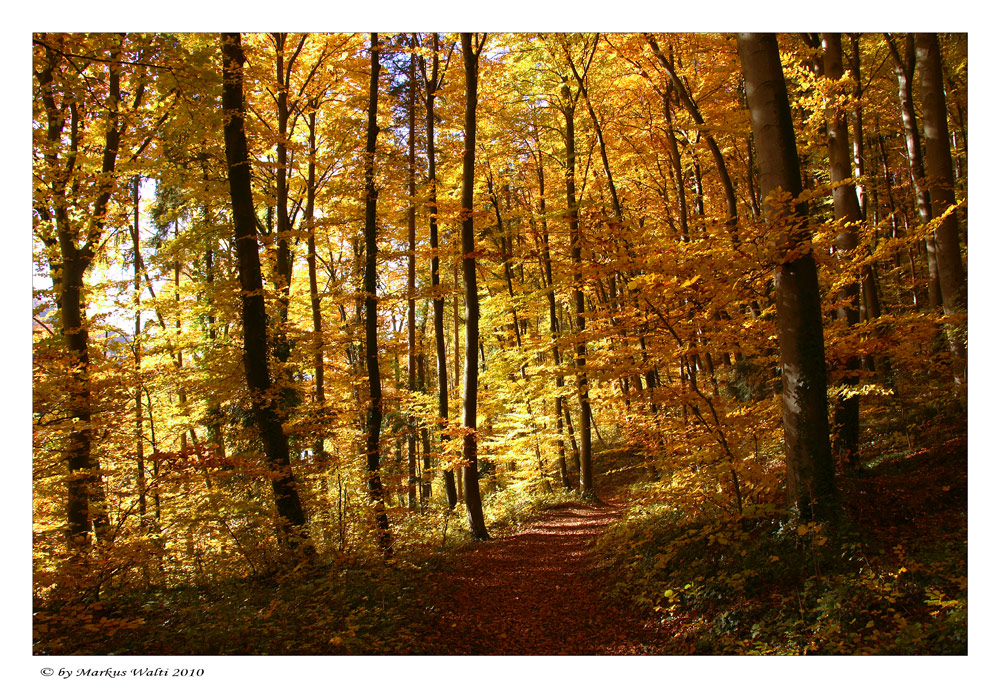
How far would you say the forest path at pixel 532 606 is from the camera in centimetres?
413

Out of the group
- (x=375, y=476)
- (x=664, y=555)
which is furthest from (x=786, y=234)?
(x=375, y=476)

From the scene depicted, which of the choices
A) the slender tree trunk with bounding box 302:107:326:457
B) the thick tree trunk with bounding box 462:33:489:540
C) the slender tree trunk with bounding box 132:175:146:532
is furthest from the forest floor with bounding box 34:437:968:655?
the slender tree trunk with bounding box 302:107:326:457

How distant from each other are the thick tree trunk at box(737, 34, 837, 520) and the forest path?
177 cm

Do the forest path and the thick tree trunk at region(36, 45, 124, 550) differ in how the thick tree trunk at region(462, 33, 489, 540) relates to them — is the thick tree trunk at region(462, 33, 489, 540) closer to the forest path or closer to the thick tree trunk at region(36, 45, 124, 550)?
the forest path

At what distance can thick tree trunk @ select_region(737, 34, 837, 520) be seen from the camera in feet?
13.4

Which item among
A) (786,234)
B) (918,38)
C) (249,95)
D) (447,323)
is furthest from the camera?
(447,323)

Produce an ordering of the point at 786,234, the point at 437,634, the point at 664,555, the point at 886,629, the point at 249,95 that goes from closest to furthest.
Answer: the point at 886,629 < the point at 786,234 < the point at 437,634 < the point at 664,555 < the point at 249,95

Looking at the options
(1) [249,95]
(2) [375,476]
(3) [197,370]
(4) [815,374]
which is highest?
(1) [249,95]

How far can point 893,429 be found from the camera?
22.1 feet

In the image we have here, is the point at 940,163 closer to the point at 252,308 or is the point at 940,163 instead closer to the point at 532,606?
the point at 532,606

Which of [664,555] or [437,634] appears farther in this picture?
[664,555]

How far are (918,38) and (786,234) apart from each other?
3982 mm

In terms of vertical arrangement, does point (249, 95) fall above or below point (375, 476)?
above
